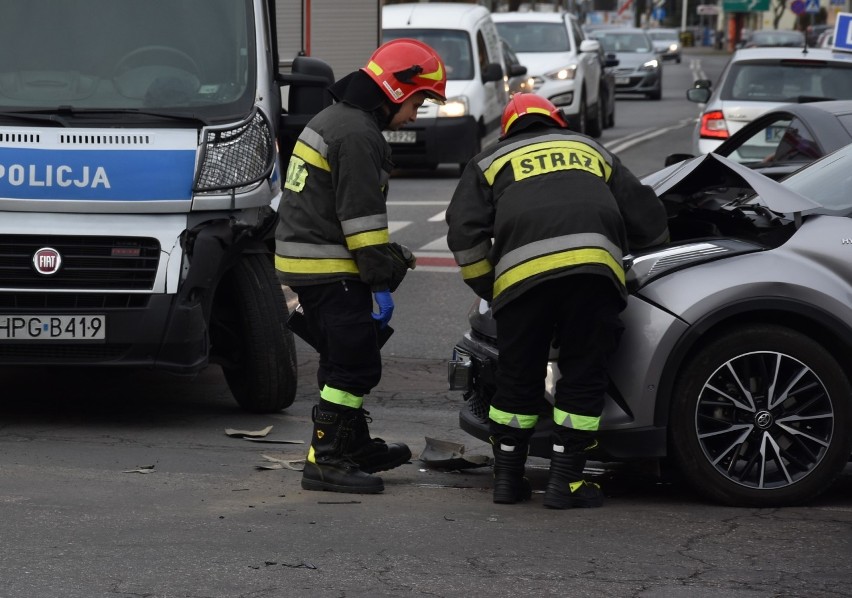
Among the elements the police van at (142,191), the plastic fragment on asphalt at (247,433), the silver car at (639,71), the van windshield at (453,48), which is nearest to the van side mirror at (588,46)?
the van windshield at (453,48)

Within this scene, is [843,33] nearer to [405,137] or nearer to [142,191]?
[405,137]

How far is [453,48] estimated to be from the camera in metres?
19.5

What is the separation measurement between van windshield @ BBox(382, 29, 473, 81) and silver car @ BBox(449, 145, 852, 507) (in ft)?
45.0

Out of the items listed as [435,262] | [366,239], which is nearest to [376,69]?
[366,239]

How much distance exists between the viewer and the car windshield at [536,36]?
24156 millimetres

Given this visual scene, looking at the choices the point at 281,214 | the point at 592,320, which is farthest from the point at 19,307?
the point at 592,320

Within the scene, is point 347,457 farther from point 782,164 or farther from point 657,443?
point 782,164

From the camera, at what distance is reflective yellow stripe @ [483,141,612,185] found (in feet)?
18.5

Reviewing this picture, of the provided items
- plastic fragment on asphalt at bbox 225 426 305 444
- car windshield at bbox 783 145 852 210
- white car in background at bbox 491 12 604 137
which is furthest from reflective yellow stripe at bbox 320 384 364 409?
white car in background at bbox 491 12 604 137

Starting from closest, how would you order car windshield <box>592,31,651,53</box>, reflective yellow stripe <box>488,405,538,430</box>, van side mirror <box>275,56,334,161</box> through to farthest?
1. reflective yellow stripe <box>488,405,538,430</box>
2. van side mirror <box>275,56,334,161</box>
3. car windshield <box>592,31,651,53</box>

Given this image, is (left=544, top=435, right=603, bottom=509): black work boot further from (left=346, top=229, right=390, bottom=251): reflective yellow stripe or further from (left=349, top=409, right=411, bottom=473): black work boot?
(left=346, top=229, right=390, bottom=251): reflective yellow stripe

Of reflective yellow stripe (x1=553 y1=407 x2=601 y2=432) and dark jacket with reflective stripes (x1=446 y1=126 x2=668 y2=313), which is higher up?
dark jacket with reflective stripes (x1=446 y1=126 x2=668 y2=313)

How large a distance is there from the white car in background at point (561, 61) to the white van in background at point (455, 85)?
2324 millimetres

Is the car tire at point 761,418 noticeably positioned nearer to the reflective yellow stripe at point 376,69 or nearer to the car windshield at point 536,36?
the reflective yellow stripe at point 376,69
